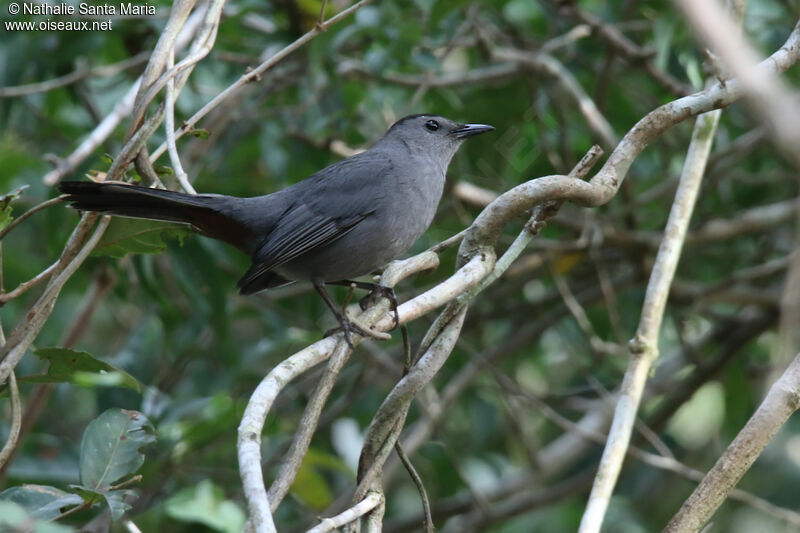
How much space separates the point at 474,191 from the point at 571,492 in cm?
201

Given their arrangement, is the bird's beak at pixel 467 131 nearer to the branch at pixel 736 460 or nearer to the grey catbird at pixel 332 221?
the grey catbird at pixel 332 221

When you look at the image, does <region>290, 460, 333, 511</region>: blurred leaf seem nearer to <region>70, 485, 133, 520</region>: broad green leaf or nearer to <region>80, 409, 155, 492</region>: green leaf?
<region>80, 409, 155, 492</region>: green leaf

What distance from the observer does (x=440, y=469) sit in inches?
226

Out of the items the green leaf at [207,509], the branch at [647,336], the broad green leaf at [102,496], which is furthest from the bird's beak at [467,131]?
the broad green leaf at [102,496]

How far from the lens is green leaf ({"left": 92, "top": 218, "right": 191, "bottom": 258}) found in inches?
123

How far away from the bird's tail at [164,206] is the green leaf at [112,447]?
2.50 feet

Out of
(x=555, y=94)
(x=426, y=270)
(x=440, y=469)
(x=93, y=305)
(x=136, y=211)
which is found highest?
(x=555, y=94)

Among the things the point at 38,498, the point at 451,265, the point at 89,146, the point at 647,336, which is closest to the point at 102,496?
the point at 38,498

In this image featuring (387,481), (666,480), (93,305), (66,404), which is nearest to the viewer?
(93,305)

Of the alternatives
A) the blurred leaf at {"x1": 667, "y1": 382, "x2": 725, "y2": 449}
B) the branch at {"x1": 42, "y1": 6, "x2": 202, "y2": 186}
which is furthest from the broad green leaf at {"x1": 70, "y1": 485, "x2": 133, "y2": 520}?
the blurred leaf at {"x1": 667, "y1": 382, "x2": 725, "y2": 449}

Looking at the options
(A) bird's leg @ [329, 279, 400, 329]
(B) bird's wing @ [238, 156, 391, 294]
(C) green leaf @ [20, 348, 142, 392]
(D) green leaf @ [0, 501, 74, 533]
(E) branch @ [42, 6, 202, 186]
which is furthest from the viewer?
(B) bird's wing @ [238, 156, 391, 294]

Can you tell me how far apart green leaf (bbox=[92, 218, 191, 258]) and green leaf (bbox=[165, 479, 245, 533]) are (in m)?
0.87

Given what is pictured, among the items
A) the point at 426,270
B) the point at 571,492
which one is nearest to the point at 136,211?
the point at 426,270

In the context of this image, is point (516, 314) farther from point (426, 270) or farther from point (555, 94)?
→ point (426, 270)
